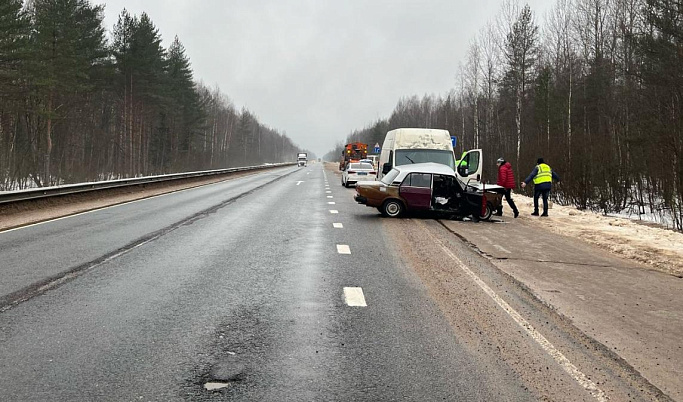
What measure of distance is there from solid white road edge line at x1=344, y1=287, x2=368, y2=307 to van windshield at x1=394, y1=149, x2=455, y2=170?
517 inches

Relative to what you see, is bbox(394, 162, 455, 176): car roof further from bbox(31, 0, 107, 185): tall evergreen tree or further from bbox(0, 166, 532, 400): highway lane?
bbox(31, 0, 107, 185): tall evergreen tree

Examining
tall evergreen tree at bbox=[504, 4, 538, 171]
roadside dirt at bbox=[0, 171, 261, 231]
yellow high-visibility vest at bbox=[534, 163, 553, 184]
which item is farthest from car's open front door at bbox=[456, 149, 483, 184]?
tall evergreen tree at bbox=[504, 4, 538, 171]

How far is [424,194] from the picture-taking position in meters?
15.9

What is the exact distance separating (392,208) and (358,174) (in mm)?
18239

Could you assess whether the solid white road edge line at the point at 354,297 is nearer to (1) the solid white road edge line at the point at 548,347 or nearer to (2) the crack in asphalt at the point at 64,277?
(1) the solid white road edge line at the point at 548,347

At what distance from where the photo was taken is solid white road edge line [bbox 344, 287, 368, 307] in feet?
20.2

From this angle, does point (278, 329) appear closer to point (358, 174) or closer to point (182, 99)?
point (358, 174)

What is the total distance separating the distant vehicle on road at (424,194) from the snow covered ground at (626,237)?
215cm

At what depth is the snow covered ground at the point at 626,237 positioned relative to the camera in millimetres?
10127

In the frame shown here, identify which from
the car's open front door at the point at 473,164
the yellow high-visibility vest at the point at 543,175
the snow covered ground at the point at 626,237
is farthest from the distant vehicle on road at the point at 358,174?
the yellow high-visibility vest at the point at 543,175

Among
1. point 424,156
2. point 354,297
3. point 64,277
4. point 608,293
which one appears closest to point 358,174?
point 424,156

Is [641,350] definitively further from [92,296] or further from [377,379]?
[92,296]

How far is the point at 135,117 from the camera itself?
58.7 meters

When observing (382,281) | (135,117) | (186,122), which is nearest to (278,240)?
(382,281)
